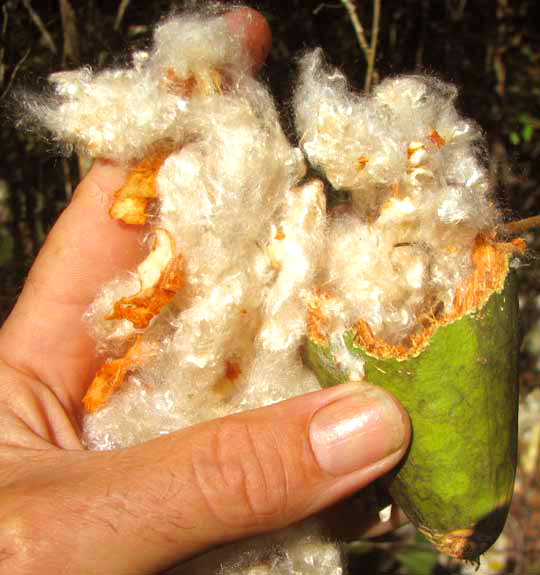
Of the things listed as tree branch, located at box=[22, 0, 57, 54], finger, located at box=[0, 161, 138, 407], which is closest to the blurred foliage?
tree branch, located at box=[22, 0, 57, 54]

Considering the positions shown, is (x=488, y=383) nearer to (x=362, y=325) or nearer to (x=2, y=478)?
(x=362, y=325)

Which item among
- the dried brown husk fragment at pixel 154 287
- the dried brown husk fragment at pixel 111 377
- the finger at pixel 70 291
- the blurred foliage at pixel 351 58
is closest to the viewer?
the dried brown husk fragment at pixel 154 287

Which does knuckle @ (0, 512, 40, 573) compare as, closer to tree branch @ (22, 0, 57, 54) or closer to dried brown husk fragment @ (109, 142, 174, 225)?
dried brown husk fragment @ (109, 142, 174, 225)

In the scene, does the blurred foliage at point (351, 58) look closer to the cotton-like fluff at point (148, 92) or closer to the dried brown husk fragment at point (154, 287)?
the cotton-like fluff at point (148, 92)

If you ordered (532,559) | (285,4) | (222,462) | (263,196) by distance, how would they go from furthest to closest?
(532,559) → (285,4) → (263,196) → (222,462)

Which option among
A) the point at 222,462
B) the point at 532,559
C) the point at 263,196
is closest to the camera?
the point at 222,462

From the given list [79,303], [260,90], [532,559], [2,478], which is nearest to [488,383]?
[260,90]

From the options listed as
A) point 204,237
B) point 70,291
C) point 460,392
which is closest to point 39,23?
point 70,291

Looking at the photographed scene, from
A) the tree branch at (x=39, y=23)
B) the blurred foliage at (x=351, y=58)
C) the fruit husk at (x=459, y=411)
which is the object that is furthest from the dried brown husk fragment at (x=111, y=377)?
the tree branch at (x=39, y=23)
